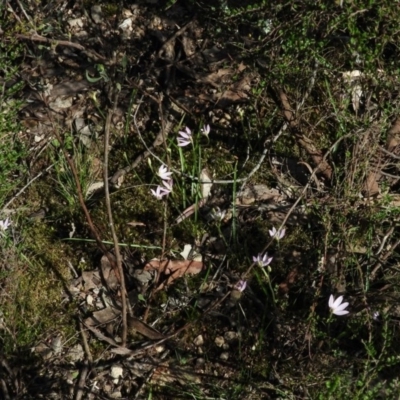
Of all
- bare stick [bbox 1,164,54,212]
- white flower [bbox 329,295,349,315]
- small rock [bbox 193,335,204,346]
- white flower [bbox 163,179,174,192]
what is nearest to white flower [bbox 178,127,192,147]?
white flower [bbox 163,179,174,192]

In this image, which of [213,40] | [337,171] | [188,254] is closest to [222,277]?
[188,254]

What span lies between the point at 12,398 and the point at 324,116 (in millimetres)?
1844

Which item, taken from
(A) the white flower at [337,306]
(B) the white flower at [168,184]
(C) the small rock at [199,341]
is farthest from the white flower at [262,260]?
(B) the white flower at [168,184]

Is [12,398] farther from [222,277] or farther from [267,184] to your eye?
[267,184]

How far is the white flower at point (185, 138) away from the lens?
3570 mm

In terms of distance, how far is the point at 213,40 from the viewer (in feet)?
12.6

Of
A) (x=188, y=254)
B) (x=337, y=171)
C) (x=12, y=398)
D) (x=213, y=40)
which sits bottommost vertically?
(x=12, y=398)

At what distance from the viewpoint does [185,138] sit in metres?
3.64

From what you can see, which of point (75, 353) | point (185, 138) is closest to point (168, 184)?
point (185, 138)

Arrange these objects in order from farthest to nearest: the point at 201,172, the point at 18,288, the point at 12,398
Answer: the point at 201,172 < the point at 18,288 < the point at 12,398

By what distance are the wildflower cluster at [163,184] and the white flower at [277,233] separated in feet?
1.60

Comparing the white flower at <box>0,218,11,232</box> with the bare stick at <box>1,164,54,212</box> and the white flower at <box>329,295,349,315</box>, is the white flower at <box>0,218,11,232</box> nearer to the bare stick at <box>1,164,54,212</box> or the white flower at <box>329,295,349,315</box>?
the bare stick at <box>1,164,54,212</box>

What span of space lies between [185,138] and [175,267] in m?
0.64

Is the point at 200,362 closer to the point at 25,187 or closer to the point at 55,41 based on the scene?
the point at 25,187
